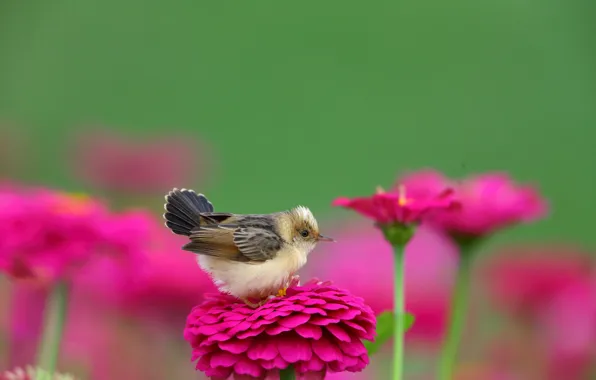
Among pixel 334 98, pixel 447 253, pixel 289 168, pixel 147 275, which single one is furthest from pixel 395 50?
pixel 147 275

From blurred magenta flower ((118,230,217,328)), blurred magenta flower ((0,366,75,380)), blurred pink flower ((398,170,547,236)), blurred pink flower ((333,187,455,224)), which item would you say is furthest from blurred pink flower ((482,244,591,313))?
blurred magenta flower ((0,366,75,380))

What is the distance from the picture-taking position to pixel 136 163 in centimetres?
121

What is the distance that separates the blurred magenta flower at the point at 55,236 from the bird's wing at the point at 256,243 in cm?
15

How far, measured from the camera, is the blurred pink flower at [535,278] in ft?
3.05

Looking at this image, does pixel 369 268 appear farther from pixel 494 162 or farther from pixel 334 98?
pixel 334 98

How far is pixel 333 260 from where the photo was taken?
1.31 meters

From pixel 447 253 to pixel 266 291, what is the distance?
3.25ft

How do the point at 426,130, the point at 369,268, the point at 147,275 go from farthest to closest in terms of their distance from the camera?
the point at 426,130 → the point at 369,268 → the point at 147,275

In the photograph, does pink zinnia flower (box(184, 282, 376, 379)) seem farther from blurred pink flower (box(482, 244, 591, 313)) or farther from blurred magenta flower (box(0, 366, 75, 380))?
blurred pink flower (box(482, 244, 591, 313))

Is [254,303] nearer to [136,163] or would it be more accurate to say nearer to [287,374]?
[287,374]

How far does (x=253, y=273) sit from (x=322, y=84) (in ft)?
8.95

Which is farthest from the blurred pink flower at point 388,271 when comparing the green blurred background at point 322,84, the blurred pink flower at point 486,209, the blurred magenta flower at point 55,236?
the green blurred background at point 322,84

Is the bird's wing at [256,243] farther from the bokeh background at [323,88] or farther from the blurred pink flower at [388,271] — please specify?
the bokeh background at [323,88]

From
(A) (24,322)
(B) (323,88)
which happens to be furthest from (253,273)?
(B) (323,88)
